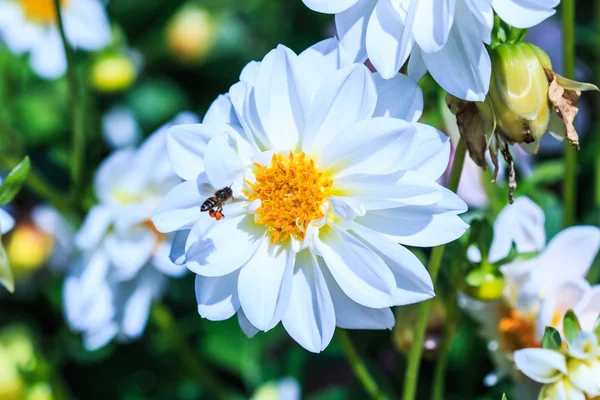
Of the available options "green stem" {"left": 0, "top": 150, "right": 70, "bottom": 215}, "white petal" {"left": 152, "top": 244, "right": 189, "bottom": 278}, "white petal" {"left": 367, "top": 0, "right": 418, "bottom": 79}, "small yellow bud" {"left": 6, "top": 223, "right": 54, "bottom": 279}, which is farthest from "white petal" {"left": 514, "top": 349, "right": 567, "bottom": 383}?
"small yellow bud" {"left": 6, "top": 223, "right": 54, "bottom": 279}

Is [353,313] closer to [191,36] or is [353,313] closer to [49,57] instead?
[49,57]

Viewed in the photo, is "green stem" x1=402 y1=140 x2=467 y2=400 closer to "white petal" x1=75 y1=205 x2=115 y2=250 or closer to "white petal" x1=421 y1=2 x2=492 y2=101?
"white petal" x1=421 y1=2 x2=492 y2=101

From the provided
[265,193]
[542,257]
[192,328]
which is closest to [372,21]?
[265,193]

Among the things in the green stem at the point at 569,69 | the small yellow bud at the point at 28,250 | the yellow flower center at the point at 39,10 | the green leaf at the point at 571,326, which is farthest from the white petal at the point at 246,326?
the yellow flower center at the point at 39,10

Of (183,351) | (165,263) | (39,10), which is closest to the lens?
(165,263)

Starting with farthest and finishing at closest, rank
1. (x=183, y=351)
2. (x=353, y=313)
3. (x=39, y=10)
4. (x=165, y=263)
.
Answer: (x=39, y=10) < (x=183, y=351) < (x=165, y=263) < (x=353, y=313)

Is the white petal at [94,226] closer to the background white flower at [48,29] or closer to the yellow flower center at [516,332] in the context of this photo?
the background white flower at [48,29]

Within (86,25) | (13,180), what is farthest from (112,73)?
(13,180)
